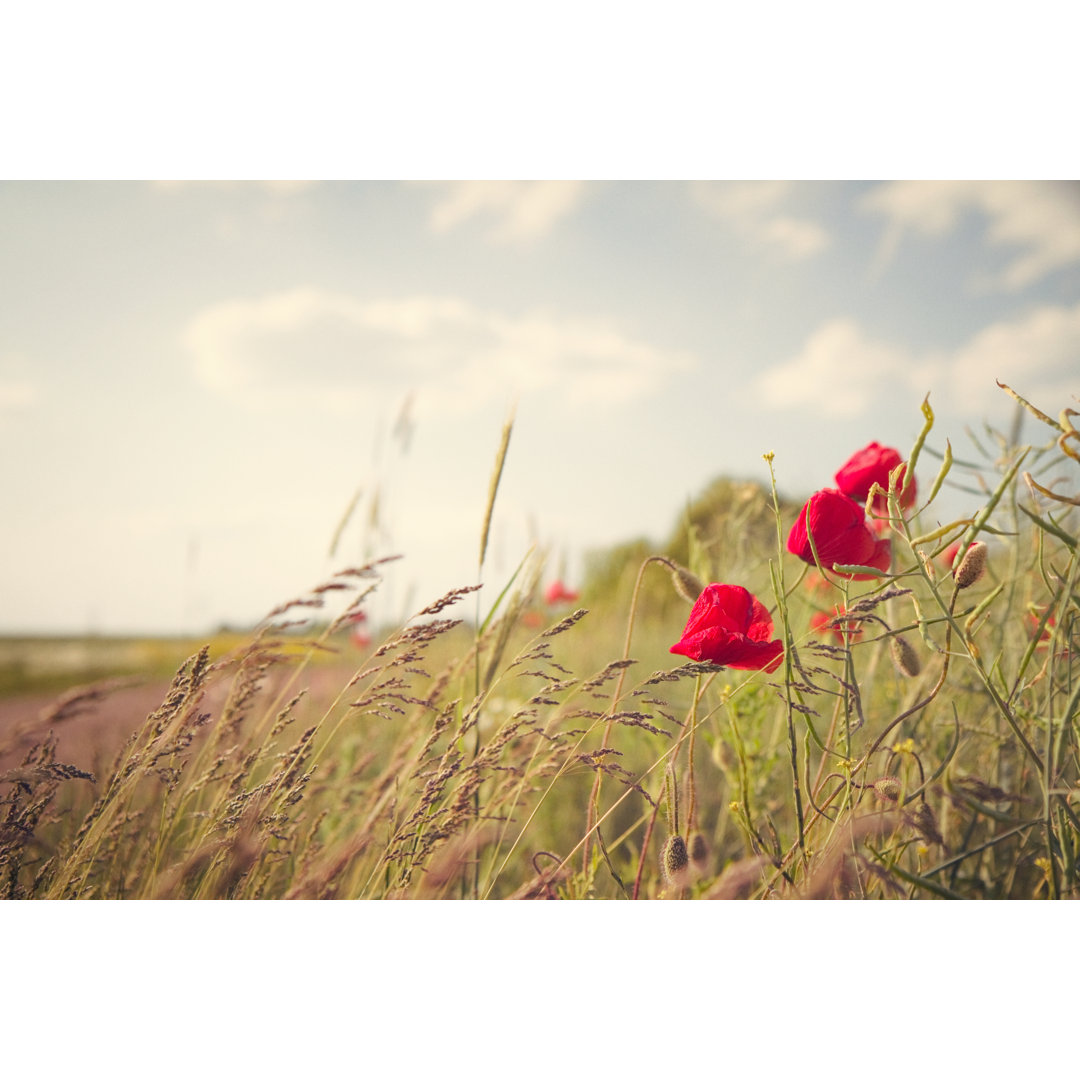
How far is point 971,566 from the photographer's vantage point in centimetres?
71

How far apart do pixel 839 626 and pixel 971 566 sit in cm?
14

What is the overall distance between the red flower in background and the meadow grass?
480 mm

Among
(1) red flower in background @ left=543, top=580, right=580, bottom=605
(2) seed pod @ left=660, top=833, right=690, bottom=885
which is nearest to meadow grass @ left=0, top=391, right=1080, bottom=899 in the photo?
(2) seed pod @ left=660, top=833, right=690, bottom=885

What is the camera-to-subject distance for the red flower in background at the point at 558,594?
164 centimetres

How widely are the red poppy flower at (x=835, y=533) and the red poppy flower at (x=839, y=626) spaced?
5 cm

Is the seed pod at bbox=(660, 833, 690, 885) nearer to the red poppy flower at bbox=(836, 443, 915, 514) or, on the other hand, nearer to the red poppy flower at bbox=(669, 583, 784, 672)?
Result: the red poppy flower at bbox=(669, 583, 784, 672)

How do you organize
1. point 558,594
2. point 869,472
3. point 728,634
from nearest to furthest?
Result: 1. point 728,634
2. point 869,472
3. point 558,594

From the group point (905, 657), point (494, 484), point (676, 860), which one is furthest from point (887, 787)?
point (494, 484)

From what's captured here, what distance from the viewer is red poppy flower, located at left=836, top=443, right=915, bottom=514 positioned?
2.68ft

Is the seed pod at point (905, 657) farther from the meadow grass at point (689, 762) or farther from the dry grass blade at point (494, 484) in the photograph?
the dry grass blade at point (494, 484)

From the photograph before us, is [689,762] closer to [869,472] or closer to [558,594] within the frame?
[869,472]
